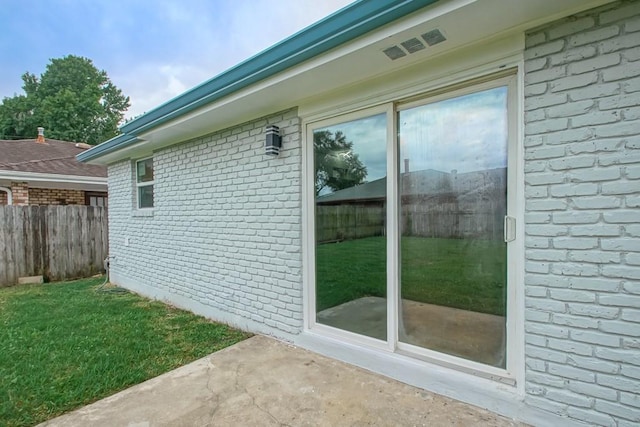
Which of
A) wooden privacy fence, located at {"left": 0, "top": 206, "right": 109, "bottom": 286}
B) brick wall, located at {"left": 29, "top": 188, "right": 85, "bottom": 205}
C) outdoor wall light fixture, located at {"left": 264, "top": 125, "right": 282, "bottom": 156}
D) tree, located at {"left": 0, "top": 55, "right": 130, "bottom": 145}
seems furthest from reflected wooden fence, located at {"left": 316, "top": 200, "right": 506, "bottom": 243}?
tree, located at {"left": 0, "top": 55, "right": 130, "bottom": 145}

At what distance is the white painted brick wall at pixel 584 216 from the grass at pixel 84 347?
307 centimetres

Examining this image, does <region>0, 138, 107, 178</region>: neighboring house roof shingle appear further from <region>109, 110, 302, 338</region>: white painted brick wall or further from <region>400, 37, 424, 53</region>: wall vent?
<region>400, 37, 424, 53</region>: wall vent

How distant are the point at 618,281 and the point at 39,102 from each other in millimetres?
35653

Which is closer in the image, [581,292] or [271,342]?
[581,292]

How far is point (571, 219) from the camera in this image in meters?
2.02

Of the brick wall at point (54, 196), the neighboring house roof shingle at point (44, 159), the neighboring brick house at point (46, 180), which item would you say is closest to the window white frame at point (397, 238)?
the neighboring brick house at point (46, 180)

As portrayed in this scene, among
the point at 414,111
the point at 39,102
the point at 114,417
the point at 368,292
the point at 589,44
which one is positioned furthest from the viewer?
the point at 39,102

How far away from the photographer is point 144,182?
21.0 feet

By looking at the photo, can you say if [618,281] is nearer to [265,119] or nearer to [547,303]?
[547,303]

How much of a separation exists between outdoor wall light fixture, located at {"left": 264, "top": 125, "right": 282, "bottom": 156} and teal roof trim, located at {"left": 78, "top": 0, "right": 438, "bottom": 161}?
58cm

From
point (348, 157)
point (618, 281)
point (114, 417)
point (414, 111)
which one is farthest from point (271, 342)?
point (618, 281)

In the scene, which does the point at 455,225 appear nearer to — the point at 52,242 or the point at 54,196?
the point at 52,242

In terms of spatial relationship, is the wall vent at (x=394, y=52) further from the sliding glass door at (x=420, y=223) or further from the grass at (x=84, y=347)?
the grass at (x=84, y=347)

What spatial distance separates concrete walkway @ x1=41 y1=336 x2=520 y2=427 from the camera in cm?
225
